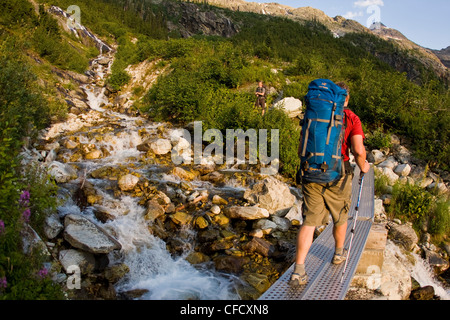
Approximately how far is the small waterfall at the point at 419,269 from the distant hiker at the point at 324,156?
3105mm

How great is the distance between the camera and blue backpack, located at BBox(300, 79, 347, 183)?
331 centimetres

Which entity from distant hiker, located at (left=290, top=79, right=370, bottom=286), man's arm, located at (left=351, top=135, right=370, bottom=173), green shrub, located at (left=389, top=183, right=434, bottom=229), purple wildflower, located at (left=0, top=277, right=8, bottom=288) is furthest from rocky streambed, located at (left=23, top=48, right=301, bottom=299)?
man's arm, located at (left=351, top=135, right=370, bottom=173)

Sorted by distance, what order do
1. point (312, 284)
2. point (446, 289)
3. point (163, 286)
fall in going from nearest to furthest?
point (312, 284)
point (163, 286)
point (446, 289)

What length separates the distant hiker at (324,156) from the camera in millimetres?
3328

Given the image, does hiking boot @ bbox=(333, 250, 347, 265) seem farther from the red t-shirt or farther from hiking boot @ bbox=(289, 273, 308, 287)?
the red t-shirt

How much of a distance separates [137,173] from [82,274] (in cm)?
413

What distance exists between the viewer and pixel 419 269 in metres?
5.82

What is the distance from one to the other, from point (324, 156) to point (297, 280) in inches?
61.6

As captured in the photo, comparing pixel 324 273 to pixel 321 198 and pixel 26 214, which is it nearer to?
pixel 321 198

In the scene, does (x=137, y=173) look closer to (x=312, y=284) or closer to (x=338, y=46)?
(x=312, y=284)

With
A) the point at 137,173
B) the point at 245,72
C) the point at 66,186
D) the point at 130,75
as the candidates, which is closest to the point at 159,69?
the point at 130,75

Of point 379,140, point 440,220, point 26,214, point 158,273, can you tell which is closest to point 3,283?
point 26,214

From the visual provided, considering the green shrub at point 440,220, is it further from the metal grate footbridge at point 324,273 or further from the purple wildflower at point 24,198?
the purple wildflower at point 24,198

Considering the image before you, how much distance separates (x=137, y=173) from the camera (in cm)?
836
